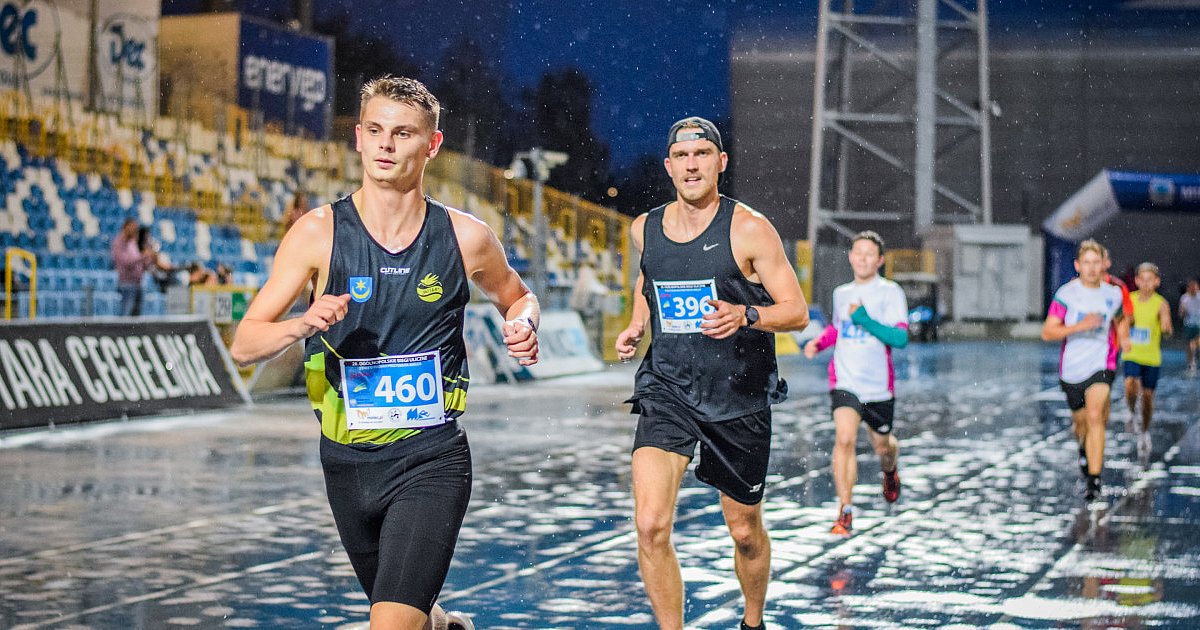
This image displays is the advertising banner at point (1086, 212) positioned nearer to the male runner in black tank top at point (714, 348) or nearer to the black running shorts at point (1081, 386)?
the black running shorts at point (1081, 386)

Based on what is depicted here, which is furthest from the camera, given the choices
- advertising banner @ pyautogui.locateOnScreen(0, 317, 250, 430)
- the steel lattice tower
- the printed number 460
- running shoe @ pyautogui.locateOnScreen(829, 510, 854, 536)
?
the steel lattice tower

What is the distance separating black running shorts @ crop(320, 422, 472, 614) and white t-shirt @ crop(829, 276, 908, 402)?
5316 millimetres

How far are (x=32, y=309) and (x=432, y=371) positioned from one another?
1505 centimetres

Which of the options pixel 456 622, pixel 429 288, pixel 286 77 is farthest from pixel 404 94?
pixel 286 77

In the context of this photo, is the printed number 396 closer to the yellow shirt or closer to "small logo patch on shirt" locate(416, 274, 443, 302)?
"small logo patch on shirt" locate(416, 274, 443, 302)

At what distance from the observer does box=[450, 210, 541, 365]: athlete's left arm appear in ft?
14.3

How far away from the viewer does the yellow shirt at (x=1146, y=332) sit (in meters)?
15.6

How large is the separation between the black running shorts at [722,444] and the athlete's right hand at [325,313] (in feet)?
7.05

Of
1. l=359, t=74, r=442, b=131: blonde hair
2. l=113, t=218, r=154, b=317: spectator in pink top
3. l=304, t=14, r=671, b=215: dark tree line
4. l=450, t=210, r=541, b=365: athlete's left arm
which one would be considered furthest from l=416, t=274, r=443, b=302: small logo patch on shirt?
l=304, t=14, r=671, b=215: dark tree line

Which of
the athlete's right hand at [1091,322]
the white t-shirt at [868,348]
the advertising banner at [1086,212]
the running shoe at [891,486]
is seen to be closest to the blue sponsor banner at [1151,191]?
the advertising banner at [1086,212]

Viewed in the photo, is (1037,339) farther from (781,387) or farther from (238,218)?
(781,387)

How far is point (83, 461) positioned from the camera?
1240cm

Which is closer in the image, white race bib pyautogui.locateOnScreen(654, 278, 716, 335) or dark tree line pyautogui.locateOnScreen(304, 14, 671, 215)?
white race bib pyautogui.locateOnScreen(654, 278, 716, 335)

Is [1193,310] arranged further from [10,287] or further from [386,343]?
[386,343]
